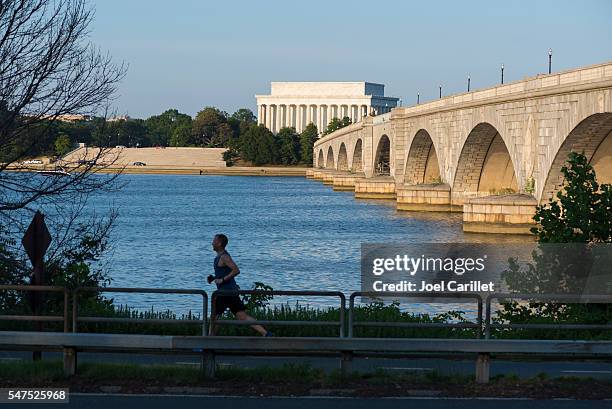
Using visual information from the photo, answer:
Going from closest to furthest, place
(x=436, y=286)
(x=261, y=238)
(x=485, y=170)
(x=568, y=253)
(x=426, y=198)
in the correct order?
(x=568, y=253)
(x=436, y=286)
(x=261, y=238)
(x=485, y=170)
(x=426, y=198)

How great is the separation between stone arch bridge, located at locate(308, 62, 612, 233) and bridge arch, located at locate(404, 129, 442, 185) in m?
0.08

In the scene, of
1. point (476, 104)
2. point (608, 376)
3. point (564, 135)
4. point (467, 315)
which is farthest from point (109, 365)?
point (476, 104)

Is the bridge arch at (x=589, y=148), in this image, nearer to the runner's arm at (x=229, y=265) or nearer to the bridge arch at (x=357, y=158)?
the runner's arm at (x=229, y=265)

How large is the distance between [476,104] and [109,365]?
171 feet

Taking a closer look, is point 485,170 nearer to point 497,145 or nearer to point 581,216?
point 497,145

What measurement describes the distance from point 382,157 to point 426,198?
4461 cm

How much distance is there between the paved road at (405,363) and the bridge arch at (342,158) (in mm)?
130832

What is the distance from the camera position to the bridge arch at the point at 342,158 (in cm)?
14901

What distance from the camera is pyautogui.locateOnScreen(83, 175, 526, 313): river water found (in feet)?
124

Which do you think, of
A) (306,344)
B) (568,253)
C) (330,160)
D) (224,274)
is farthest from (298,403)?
(330,160)

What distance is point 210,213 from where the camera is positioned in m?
80.3

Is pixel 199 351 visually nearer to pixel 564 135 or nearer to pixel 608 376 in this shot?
pixel 608 376

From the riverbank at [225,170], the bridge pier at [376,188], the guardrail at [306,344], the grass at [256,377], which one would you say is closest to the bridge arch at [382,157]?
the bridge pier at [376,188]

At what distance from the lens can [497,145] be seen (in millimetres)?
70438
